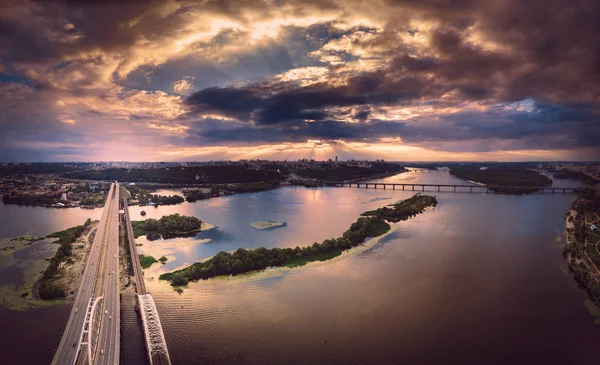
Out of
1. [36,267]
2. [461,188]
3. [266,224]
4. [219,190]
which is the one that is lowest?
[36,267]

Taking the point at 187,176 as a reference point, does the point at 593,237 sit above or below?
below

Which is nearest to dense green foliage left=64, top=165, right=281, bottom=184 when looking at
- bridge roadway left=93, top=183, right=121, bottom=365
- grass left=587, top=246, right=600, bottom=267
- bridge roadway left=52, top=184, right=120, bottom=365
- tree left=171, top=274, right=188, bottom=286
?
bridge roadway left=52, top=184, right=120, bottom=365

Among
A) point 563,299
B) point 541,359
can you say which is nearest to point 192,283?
point 541,359

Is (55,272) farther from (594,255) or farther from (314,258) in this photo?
(594,255)

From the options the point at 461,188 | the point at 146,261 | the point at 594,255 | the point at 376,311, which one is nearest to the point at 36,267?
the point at 146,261

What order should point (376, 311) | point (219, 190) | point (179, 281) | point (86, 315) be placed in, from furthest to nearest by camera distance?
point (219, 190), point (179, 281), point (376, 311), point (86, 315)

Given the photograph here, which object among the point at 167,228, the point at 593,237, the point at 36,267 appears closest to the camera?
the point at 36,267

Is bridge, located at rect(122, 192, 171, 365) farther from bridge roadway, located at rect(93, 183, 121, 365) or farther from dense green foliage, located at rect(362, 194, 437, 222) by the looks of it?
dense green foliage, located at rect(362, 194, 437, 222)
